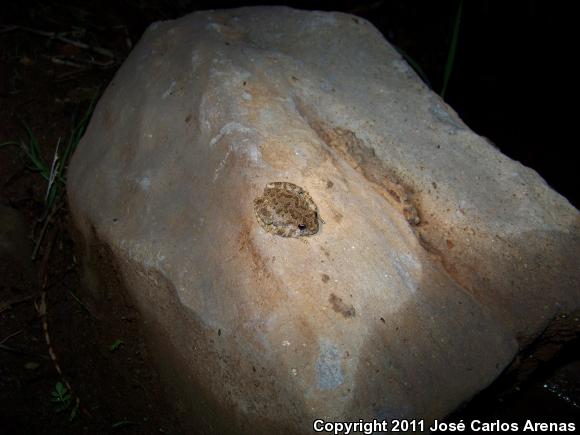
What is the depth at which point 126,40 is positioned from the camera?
3830 millimetres

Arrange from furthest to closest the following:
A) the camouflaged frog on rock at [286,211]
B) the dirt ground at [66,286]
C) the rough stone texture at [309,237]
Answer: the dirt ground at [66,286]
the camouflaged frog on rock at [286,211]
the rough stone texture at [309,237]

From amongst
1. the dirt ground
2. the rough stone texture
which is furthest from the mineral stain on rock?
the dirt ground

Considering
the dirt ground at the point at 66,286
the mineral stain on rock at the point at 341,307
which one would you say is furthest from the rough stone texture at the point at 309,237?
the dirt ground at the point at 66,286

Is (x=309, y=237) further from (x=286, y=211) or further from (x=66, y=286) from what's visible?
(x=66, y=286)

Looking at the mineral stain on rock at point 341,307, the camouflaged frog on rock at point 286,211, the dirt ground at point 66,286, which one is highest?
the camouflaged frog on rock at point 286,211

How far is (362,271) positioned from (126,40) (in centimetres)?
299

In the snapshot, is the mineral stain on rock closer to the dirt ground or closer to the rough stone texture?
the rough stone texture

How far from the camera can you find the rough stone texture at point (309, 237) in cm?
178

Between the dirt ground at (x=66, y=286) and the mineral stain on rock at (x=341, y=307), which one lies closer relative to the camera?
the mineral stain on rock at (x=341, y=307)

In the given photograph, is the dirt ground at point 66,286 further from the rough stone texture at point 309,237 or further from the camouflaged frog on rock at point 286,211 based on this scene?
the camouflaged frog on rock at point 286,211

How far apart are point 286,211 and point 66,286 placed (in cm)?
161

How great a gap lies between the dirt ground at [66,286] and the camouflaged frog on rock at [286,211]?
81cm

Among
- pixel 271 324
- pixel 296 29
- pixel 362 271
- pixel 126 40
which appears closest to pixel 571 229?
pixel 362 271

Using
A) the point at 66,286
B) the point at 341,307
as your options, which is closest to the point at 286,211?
the point at 341,307
